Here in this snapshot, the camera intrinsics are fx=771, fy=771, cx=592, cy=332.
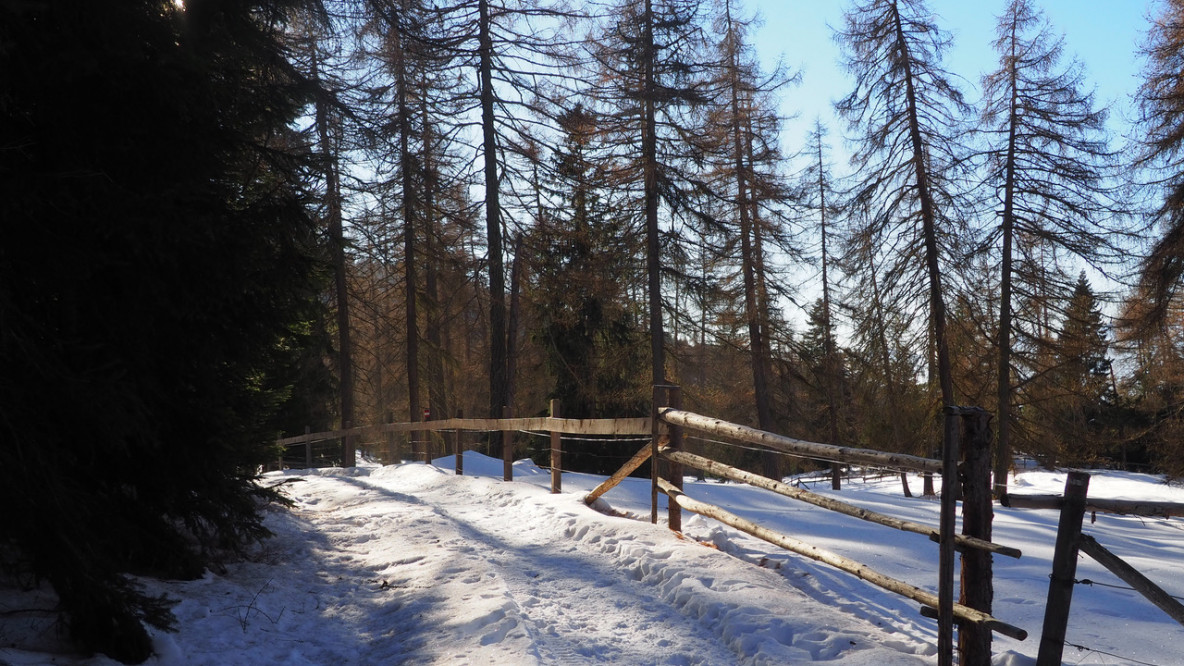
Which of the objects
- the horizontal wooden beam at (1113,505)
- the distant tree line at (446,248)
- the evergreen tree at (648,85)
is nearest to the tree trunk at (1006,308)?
the distant tree line at (446,248)

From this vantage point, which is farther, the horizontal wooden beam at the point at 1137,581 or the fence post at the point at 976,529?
the fence post at the point at 976,529

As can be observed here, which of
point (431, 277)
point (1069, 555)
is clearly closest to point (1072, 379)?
point (1069, 555)

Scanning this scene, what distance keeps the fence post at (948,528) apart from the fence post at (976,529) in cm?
7

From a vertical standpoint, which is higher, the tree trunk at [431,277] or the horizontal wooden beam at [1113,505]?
the tree trunk at [431,277]

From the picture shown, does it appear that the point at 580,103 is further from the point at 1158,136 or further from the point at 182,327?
the point at 182,327

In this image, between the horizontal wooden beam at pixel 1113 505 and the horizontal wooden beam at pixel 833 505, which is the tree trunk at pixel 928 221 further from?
the horizontal wooden beam at pixel 1113 505

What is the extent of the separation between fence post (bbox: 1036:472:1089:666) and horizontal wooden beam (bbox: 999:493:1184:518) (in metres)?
0.08

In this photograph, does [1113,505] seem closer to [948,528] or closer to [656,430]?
[948,528]

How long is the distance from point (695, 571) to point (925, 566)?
94.3 inches

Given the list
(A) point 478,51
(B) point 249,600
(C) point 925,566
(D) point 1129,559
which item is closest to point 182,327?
(B) point 249,600

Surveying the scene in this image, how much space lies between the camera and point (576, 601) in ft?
17.7

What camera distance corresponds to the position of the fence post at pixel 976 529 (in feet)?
13.3

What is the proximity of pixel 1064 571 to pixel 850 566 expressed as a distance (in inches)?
49.8

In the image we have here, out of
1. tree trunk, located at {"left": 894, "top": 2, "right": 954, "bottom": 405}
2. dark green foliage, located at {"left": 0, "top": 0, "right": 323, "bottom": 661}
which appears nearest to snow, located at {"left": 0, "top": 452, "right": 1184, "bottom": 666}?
dark green foliage, located at {"left": 0, "top": 0, "right": 323, "bottom": 661}
